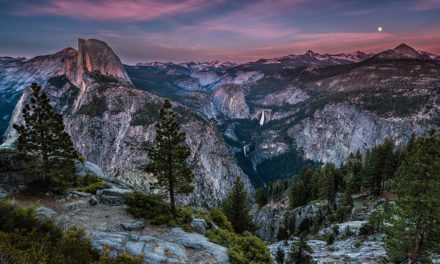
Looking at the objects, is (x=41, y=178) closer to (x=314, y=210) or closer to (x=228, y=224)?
(x=228, y=224)

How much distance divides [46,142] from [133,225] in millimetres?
10697

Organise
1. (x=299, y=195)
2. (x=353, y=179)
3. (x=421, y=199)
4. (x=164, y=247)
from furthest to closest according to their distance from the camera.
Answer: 1. (x=299, y=195)
2. (x=353, y=179)
3. (x=421, y=199)
4. (x=164, y=247)

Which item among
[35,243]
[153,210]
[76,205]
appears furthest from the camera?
[153,210]

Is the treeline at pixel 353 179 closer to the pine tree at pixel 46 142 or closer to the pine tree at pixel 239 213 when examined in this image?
the pine tree at pixel 239 213

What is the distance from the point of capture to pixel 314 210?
78.6 m

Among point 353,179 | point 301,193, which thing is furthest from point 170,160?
point 301,193

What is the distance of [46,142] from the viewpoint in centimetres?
2605

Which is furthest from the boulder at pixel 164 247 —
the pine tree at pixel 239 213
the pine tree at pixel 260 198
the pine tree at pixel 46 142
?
the pine tree at pixel 260 198

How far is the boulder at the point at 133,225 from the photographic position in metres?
23.0

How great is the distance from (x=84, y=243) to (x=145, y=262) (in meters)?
4.64

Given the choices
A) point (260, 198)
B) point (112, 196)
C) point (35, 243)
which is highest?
A: point (35, 243)

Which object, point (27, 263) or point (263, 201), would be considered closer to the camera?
point (27, 263)

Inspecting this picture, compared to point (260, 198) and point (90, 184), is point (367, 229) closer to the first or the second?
point (90, 184)

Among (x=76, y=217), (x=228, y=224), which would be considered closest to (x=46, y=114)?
(x=76, y=217)
